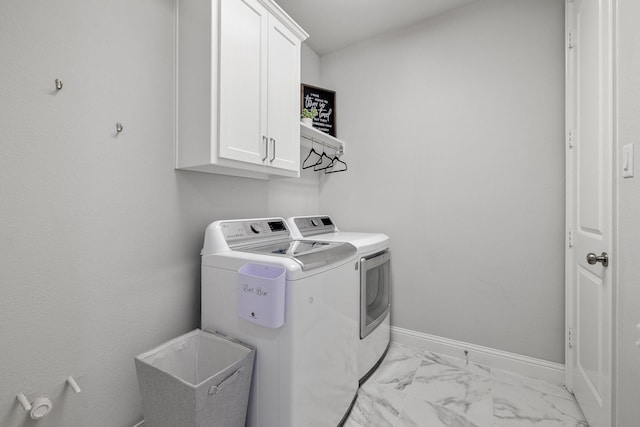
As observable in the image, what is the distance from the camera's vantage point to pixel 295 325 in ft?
3.63

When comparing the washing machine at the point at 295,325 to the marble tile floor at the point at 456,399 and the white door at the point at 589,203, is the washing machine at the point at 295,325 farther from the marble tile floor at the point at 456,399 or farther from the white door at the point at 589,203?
the white door at the point at 589,203

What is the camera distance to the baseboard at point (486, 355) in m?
1.77

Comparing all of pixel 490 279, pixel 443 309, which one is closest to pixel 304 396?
pixel 443 309

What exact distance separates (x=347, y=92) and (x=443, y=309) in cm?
204

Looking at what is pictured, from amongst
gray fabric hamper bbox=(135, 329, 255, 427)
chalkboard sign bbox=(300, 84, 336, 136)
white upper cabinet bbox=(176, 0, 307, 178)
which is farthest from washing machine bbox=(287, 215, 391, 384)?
chalkboard sign bbox=(300, 84, 336, 136)

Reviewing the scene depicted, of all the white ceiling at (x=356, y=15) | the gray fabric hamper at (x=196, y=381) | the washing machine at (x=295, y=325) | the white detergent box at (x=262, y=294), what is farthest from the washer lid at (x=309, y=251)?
the white ceiling at (x=356, y=15)

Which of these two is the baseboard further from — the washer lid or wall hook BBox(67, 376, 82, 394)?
wall hook BBox(67, 376, 82, 394)

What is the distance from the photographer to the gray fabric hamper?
0.96 metres

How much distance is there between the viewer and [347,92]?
2.53 metres

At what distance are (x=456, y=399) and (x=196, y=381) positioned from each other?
4.81ft

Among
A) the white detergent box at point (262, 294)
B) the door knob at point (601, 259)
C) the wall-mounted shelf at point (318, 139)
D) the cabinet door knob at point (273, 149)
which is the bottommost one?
the white detergent box at point (262, 294)

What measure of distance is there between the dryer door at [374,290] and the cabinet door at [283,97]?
812 mm

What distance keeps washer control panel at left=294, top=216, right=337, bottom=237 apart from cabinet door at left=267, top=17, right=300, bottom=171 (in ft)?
1.45

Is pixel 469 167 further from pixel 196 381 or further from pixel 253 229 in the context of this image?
pixel 196 381
